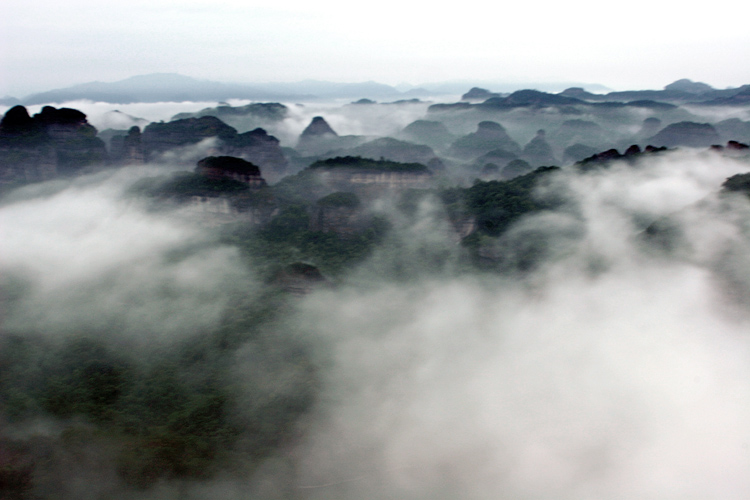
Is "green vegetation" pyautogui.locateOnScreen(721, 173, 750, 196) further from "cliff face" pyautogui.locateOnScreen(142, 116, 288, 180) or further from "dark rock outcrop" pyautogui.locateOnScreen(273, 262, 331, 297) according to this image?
"cliff face" pyautogui.locateOnScreen(142, 116, 288, 180)

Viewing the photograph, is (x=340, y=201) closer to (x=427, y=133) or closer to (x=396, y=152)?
(x=396, y=152)

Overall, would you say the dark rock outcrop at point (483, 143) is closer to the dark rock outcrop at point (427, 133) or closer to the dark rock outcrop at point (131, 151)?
the dark rock outcrop at point (427, 133)

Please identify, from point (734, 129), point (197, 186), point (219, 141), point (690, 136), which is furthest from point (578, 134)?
point (197, 186)

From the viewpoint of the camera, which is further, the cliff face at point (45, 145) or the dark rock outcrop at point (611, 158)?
the cliff face at point (45, 145)

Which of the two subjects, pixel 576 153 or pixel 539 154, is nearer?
pixel 576 153

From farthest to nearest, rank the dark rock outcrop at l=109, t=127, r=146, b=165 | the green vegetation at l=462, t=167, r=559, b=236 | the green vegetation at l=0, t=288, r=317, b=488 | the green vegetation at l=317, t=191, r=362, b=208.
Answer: the dark rock outcrop at l=109, t=127, r=146, b=165 → the green vegetation at l=317, t=191, r=362, b=208 → the green vegetation at l=462, t=167, r=559, b=236 → the green vegetation at l=0, t=288, r=317, b=488

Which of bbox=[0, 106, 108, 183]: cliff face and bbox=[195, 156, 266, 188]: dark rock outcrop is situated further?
bbox=[0, 106, 108, 183]: cliff face

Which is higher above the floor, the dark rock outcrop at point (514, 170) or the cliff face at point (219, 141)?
the cliff face at point (219, 141)

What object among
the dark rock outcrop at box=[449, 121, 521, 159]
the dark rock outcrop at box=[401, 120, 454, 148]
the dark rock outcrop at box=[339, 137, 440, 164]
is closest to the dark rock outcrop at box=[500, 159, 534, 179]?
the dark rock outcrop at box=[339, 137, 440, 164]

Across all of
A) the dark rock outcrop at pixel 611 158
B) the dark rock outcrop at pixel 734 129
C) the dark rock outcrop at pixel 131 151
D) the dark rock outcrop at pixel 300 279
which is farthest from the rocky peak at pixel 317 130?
the dark rock outcrop at pixel 734 129

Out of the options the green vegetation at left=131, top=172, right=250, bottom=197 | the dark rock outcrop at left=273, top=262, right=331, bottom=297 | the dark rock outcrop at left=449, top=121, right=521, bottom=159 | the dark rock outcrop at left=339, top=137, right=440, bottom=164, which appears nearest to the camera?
the dark rock outcrop at left=273, top=262, right=331, bottom=297
